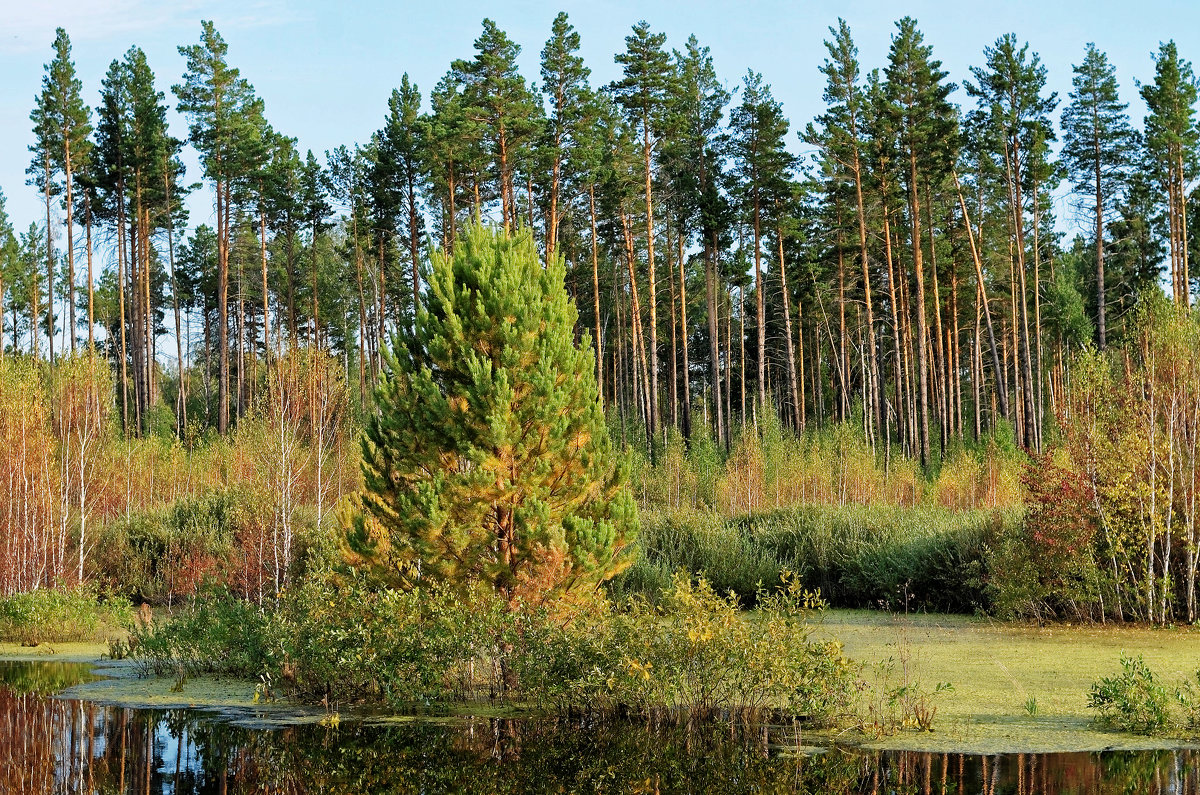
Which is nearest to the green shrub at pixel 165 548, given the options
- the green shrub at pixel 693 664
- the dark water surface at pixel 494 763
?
the dark water surface at pixel 494 763

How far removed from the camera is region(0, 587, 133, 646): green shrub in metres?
18.8

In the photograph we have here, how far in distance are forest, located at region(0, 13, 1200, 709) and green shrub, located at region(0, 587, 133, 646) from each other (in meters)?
0.25

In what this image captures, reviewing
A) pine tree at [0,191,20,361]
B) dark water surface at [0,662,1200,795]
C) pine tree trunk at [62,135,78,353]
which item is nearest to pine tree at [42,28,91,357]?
pine tree trunk at [62,135,78,353]

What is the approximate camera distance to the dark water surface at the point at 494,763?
904cm

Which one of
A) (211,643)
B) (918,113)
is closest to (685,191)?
(918,113)

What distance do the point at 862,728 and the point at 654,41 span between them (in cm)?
3189

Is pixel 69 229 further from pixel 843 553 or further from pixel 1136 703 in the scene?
pixel 1136 703

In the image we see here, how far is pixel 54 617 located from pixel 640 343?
1244 inches

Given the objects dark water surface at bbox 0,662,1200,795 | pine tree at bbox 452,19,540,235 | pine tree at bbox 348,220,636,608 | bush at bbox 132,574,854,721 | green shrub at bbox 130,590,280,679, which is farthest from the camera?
pine tree at bbox 452,19,540,235

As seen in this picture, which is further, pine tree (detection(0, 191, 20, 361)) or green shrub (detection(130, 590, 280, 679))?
pine tree (detection(0, 191, 20, 361))

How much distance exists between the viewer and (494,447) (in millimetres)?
13281

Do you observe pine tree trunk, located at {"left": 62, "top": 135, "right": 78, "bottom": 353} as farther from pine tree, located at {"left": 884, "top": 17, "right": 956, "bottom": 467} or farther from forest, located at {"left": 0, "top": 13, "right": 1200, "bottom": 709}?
pine tree, located at {"left": 884, "top": 17, "right": 956, "bottom": 467}

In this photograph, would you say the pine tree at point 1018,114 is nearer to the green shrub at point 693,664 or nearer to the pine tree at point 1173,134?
the pine tree at point 1173,134

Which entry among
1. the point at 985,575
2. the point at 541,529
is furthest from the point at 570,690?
the point at 985,575
